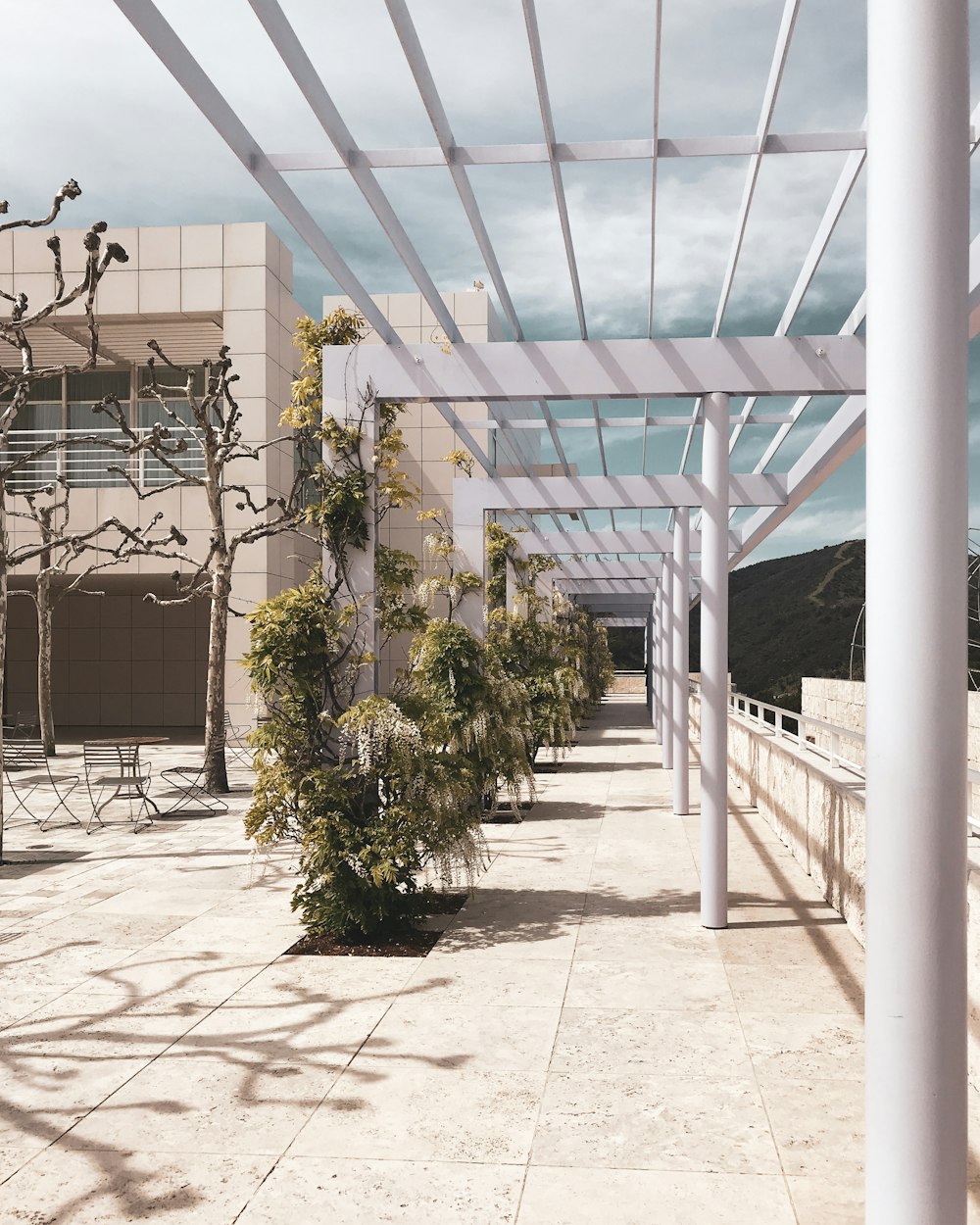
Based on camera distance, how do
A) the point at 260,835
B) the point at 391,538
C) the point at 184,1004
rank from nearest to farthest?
the point at 184,1004 → the point at 260,835 → the point at 391,538

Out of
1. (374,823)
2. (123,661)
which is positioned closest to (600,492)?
(374,823)

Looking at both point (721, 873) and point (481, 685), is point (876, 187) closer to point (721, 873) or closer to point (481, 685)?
point (721, 873)

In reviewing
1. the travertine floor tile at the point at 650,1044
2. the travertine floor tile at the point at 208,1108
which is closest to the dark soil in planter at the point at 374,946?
the travertine floor tile at the point at 650,1044

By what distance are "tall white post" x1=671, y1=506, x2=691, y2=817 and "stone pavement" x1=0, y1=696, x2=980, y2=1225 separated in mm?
3397

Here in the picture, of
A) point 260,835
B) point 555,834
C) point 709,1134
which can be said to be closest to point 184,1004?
point 260,835

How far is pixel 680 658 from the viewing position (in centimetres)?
1178

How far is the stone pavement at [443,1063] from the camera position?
3.24 meters

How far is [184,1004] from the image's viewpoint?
504 cm

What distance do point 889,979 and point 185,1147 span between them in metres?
2.32

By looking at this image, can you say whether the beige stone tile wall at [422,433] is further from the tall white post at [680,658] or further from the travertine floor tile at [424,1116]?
the travertine floor tile at [424,1116]

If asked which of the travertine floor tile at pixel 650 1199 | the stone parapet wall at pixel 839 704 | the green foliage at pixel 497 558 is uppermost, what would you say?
the green foliage at pixel 497 558

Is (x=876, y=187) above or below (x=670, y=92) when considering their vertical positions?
below

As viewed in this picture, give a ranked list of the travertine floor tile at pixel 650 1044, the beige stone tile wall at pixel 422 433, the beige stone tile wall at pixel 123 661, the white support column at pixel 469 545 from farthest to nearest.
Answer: the beige stone tile wall at pixel 123 661
the beige stone tile wall at pixel 422 433
the white support column at pixel 469 545
the travertine floor tile at pixel 650 1044

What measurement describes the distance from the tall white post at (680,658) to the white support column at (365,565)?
16.6 ft
